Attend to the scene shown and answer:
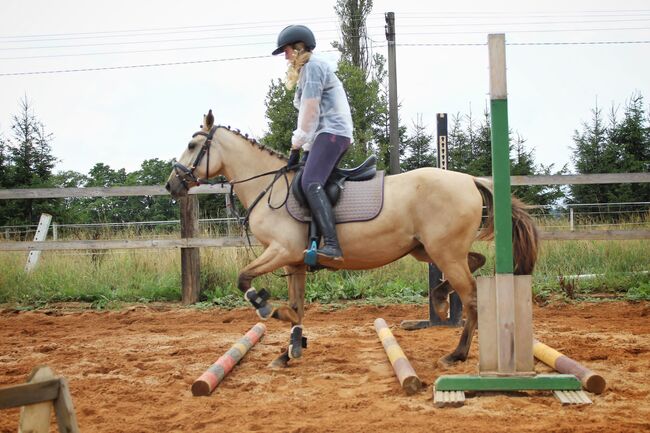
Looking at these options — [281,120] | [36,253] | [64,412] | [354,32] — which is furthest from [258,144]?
[354,32]

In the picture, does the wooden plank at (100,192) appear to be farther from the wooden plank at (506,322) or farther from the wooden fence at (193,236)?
the wooden plank at (506,322)

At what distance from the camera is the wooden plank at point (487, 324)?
4.55 meters

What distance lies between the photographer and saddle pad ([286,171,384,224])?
5.80 m

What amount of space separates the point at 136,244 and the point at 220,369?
5370 millimetres

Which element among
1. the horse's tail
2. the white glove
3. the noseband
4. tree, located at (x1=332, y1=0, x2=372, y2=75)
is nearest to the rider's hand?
the white glove

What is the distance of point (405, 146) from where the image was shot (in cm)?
2725

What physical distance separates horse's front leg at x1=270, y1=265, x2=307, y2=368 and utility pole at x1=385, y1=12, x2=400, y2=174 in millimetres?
12575

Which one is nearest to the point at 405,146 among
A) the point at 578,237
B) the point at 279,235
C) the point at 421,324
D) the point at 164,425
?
the point at 578,237

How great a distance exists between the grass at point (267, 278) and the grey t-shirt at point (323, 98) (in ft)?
13.9

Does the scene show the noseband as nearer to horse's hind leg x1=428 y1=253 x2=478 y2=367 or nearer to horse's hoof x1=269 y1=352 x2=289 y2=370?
horse's hoof x1=269 y1=352 x2=289 y2=370

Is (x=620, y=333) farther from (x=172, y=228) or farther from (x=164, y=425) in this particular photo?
(x=172, y=228)

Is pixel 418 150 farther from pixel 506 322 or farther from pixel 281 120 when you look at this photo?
pixel 506 322

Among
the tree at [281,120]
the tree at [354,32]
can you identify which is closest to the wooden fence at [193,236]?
the tree at [281,120]

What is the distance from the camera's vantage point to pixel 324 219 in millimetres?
5656
